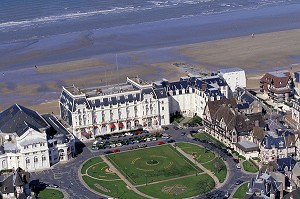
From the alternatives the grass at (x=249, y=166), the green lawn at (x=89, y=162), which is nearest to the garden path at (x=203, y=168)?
the grass at (x=249, y=166)

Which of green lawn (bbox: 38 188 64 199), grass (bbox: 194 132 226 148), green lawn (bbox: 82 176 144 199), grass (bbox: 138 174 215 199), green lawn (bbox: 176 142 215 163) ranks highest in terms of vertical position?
grass (bbox: 194 132 226 148)

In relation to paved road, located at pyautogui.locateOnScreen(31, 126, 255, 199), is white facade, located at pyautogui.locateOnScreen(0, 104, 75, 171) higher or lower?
higher

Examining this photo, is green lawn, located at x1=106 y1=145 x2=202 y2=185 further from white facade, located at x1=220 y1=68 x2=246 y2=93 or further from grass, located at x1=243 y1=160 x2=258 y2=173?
white facade, located at x1=220 y1=68 x2=246 y2=93

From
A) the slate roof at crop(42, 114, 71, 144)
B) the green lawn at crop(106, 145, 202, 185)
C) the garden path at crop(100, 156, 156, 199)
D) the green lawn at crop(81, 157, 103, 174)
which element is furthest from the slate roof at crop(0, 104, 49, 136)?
the green lawn at crop(106, 145, 202, 185)

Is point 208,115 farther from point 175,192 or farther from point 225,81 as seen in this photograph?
point 175,192

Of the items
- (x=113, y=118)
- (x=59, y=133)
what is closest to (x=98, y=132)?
(x=113, y=118)

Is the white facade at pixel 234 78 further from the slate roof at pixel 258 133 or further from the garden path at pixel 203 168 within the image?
the garden path at pixel 203 168
